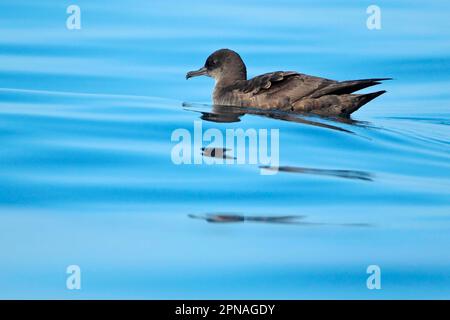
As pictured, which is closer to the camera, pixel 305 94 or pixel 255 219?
pixel 255 219

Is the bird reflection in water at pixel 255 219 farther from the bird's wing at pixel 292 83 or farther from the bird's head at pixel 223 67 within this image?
the bird's head at pixel 223 67

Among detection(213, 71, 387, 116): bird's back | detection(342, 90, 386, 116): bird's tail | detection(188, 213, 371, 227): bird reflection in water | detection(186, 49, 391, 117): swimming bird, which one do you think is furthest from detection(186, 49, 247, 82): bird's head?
detection(188, 213, 371, 227): bird reflection in water

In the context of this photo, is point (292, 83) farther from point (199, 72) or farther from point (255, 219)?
point (255, 219)

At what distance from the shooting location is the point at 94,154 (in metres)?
9.27

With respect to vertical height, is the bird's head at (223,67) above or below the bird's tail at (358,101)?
above

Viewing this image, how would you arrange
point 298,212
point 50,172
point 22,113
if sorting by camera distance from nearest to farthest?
point 298,212
point 50,172
point 22,113

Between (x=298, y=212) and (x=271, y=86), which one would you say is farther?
(x=271, y=86)

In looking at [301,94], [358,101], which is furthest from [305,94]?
[358,101]

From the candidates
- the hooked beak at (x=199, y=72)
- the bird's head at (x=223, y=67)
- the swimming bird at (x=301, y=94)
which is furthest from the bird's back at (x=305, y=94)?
the hooked beak at (x=199, y=72)

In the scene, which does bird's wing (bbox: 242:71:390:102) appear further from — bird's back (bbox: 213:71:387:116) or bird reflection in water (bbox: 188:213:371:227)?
bird reflection in water (bbox: 188:213:371:227)
